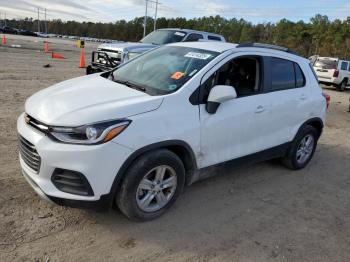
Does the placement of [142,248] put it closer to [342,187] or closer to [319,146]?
[342,187]

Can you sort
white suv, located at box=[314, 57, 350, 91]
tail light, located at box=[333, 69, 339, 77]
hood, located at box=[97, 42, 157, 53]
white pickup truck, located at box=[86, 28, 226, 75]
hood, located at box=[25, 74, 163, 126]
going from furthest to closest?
white suv, located at box=[314, 57, 350, 91], tail light, located at box=[333, 69, 339, 77], hood, located at box=[97, 42, 157, 53], white pickup truck, located at box=[86, 28, 226, 75], hood, located at box=[25, 74, 163, 126]

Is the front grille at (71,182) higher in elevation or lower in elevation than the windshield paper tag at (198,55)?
lower

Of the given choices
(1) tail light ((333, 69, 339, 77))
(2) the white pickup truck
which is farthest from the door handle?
(1) tail light ((333, 69, 339, 77))

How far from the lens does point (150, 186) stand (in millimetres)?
3951

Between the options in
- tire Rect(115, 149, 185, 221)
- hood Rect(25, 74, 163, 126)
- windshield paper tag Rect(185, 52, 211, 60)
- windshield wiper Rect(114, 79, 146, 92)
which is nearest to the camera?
hood Rect(25, 74, 163, 126)

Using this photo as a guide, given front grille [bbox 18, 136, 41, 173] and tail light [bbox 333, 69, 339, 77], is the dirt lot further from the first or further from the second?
tail light [bbox 333, 69, 339, 77]

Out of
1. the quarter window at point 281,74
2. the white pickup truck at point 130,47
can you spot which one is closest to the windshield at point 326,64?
the white pickup truck at point 130,47

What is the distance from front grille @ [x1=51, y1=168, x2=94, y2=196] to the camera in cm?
345

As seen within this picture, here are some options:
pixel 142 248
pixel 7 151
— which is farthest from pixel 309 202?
pixel 7 151

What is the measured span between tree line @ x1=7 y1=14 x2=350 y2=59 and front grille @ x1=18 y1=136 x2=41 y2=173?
1552 inches

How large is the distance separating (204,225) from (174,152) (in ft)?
2.75

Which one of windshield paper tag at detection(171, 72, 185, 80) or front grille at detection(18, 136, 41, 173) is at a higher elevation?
windshield paper tag at detection(171, 72, 185, 80)

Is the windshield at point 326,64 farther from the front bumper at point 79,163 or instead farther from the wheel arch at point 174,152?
the front bumper at point 79,163

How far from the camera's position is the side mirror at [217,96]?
4160mm
